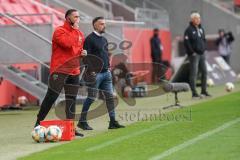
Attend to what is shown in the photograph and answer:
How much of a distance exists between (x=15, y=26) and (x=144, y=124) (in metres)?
6.53

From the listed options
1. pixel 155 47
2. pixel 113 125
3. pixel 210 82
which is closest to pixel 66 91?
pixel 113 125

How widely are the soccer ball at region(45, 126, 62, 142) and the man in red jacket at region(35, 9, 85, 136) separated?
2.61ft

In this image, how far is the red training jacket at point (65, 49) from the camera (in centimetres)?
1380

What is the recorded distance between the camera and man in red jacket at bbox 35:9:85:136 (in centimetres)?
1385

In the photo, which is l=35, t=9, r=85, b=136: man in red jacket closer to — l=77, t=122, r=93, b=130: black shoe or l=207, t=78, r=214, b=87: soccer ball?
l=77, t=122, r=93, b=130: black shoe

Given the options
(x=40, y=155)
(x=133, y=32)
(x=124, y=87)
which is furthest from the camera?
(x=133, y=32)

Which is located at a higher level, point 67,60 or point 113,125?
point 67,60

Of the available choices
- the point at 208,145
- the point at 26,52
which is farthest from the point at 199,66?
the point at 208,145

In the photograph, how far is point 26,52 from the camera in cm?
2080

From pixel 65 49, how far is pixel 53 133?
1544 millimetres

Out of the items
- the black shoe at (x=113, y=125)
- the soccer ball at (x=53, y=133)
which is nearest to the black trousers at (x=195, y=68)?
the black shoe at (x=113, y=125)

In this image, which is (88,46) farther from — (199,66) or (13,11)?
(13,11)

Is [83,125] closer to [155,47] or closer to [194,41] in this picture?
[194,41]

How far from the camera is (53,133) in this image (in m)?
13.2
